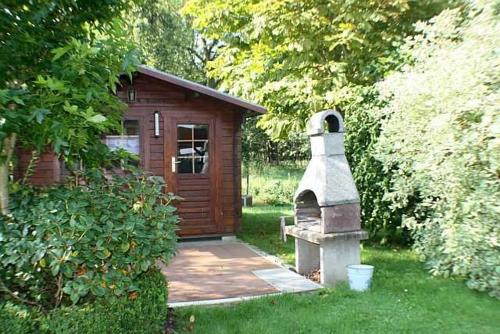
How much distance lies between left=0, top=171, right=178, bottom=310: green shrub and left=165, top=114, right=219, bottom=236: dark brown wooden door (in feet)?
16.0

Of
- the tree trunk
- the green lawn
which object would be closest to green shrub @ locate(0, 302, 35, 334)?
the tree trunk

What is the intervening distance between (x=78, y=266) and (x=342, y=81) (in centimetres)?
748

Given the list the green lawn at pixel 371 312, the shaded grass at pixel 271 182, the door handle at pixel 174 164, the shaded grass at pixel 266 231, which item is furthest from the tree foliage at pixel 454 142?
the shaded grass at pixel 271 182

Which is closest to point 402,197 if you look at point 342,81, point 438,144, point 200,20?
point 438,144

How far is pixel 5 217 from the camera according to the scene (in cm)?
344

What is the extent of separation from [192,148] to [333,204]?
12.9 ft

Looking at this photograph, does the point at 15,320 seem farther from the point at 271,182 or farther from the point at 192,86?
the point at 271,182

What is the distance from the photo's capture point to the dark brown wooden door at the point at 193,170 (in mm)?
8609

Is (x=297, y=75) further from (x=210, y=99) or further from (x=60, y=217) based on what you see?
(x=60, y=217)

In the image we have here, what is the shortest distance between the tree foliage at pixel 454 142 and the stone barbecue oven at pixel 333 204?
98cm

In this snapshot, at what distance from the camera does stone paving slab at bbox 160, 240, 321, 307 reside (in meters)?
5.33

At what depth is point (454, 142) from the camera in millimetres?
5348

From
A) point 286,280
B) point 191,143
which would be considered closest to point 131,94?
point 191,143

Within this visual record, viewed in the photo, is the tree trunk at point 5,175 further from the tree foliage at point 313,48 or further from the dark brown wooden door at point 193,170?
the tree foliage at point 313,48
